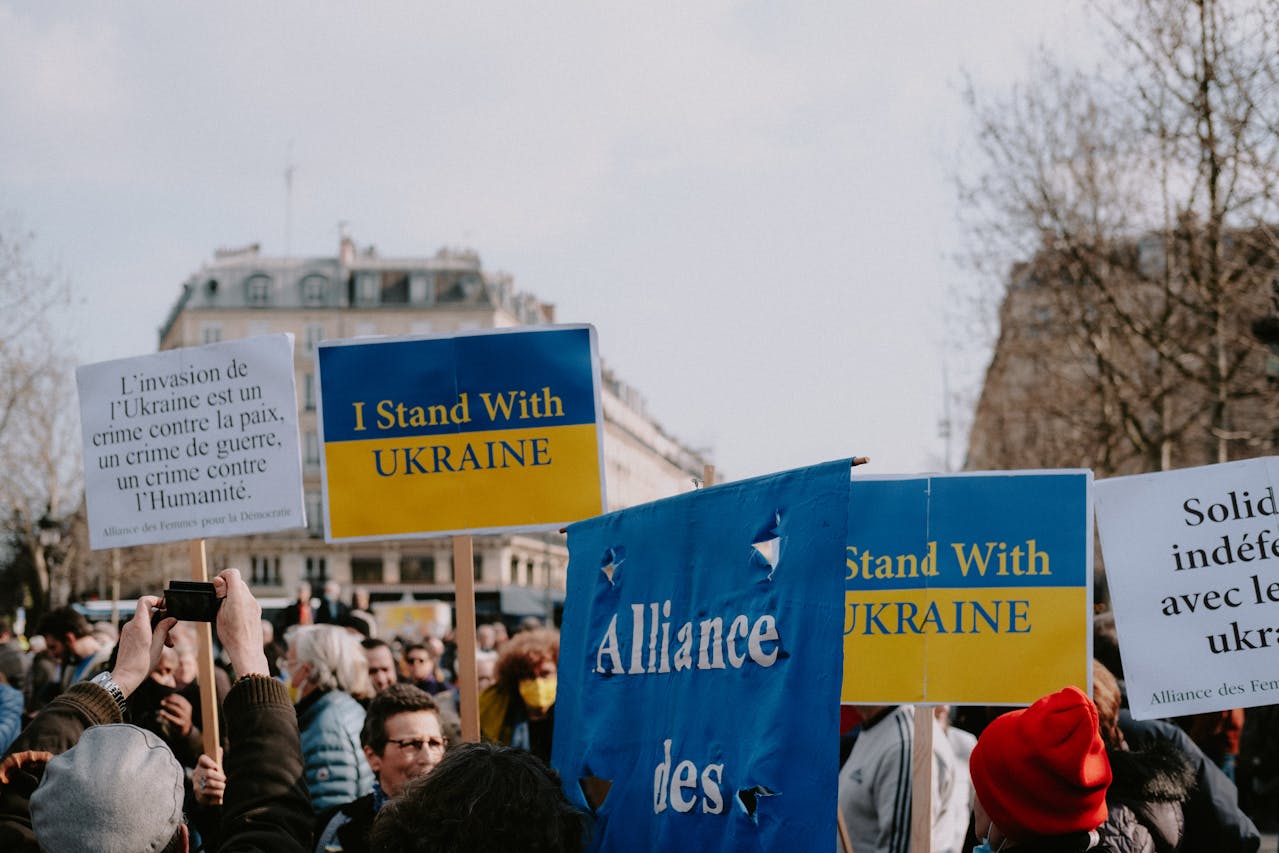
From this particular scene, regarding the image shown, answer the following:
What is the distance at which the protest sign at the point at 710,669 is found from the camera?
2.64 metres

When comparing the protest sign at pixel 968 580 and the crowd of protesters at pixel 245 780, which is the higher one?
the protest sign at pixel 968 580

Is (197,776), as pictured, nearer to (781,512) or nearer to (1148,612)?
(781,512)

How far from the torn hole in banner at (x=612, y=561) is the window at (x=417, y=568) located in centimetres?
7906

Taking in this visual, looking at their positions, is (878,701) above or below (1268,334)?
below

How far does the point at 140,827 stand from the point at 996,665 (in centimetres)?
256

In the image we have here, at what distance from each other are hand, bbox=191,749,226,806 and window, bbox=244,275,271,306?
8115 cm

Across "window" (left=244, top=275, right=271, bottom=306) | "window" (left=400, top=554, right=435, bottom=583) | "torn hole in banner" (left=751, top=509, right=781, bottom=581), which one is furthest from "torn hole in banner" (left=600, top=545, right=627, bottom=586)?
"window" (left=244, top=275, right=271, bottom=306)

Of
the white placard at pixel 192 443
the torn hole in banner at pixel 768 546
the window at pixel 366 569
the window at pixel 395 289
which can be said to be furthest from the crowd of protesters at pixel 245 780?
the window at pixel 395 289

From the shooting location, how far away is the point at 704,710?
9.64 feet

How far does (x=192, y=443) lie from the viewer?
5059mm

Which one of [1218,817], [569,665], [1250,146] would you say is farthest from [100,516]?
[1250,146]

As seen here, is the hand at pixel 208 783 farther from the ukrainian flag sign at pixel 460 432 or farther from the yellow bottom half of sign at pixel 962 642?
the yellow bottom half of sign at pixel 962 642

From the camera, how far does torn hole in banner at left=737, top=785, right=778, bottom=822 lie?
8.82ft

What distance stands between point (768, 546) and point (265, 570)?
3288 inches
